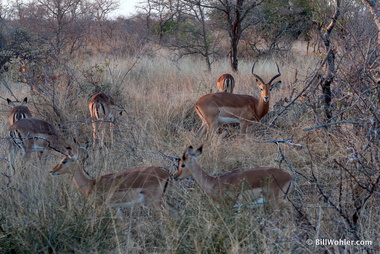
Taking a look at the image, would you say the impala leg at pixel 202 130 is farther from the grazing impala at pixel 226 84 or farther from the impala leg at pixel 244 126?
the grazing impala at pixel 226 84

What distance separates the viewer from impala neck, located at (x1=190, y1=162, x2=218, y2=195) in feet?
11.9

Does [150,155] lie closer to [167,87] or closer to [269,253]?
[269,253]

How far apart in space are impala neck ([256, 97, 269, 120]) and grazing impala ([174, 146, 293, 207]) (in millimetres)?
2918

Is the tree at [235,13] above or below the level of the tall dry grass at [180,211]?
above

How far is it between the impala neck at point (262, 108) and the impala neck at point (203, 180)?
290 centimetres

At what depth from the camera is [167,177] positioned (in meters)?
3.71

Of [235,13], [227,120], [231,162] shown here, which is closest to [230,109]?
[227,120]

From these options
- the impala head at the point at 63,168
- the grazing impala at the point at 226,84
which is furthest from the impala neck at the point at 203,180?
the grazing impala at the point at 226,84

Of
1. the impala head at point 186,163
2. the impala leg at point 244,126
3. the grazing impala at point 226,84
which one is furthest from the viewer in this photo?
the grazing impala at point 226,84

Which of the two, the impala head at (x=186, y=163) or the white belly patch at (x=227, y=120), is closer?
the impala head at (x=186, y=163)

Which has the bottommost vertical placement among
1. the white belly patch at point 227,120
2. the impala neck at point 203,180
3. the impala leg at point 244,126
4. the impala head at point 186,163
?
the impala leg at point 244,126

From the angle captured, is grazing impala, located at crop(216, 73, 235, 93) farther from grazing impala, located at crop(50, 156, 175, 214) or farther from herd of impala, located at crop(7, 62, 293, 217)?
grazing impala, located at crop(50, 156, 175, 214)

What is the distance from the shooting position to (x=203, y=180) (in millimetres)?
3672

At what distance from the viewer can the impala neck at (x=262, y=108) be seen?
6.38 metres
